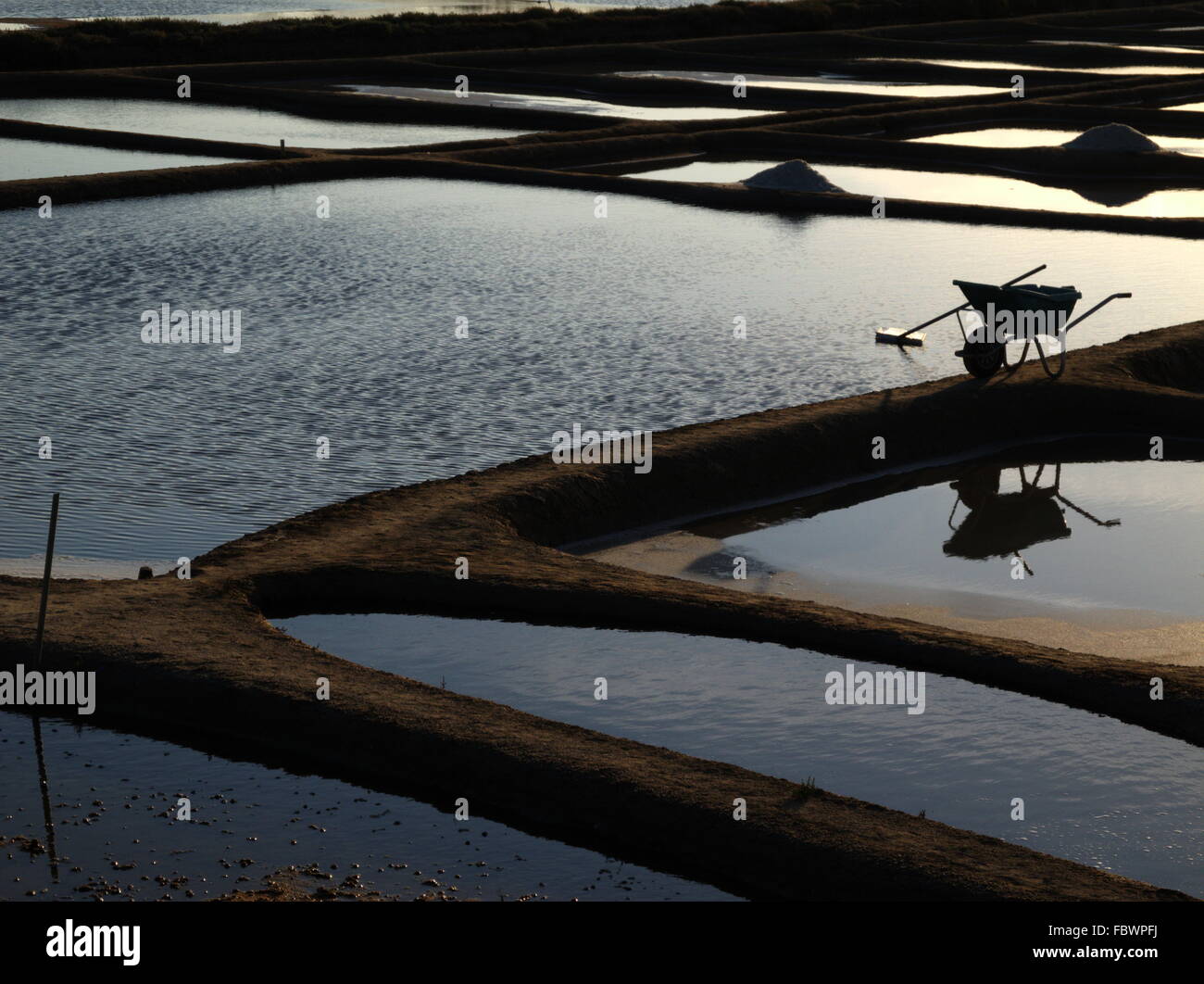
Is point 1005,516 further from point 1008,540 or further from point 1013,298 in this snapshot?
point 1013,298

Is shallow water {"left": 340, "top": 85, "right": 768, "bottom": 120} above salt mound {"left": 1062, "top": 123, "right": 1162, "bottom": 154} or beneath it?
above

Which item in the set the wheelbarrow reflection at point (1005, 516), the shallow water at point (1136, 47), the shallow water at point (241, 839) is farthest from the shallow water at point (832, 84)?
the shallow water at point (241, 839)

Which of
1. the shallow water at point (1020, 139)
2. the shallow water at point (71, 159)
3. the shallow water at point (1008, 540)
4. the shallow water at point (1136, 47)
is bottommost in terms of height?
the shallow water at point (1008, 540)

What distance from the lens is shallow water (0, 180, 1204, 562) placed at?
10.6m

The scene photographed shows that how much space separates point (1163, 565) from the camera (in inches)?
382

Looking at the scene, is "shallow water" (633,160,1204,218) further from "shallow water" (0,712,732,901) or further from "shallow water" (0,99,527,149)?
"shallow water" (0,712,732,901)

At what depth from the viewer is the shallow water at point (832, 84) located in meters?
34.2

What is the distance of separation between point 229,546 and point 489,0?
60.4 meters

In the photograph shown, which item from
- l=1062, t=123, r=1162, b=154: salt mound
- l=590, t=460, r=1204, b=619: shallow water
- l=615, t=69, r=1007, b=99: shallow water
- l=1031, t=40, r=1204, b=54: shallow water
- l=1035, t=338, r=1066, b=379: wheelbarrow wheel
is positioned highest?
l=1031, t=40, r=1204, b=54: shallow water

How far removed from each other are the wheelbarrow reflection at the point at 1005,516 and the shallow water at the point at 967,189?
10.5 meters

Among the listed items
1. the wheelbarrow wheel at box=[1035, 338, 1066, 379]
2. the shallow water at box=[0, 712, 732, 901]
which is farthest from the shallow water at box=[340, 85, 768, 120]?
the shallow water at box=[0, 712, 732, 901]

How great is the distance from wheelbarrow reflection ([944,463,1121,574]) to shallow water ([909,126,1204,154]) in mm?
16103

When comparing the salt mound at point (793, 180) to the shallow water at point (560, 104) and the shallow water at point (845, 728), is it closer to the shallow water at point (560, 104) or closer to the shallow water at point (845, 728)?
the shallow water at point (560, 104)

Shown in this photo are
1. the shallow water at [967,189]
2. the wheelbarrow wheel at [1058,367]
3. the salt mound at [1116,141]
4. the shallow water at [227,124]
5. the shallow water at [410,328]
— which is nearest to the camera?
the shallow water at [410,328]
